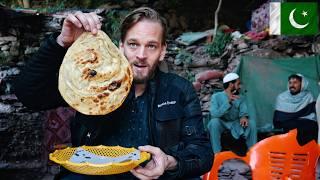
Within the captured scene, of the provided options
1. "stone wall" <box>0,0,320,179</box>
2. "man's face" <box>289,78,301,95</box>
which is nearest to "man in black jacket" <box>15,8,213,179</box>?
"stone wall" <box>0,0,320,179</box>

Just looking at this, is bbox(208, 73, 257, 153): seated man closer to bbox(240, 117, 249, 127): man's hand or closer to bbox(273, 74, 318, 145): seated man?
bbox(240, 117, 249, 127): man's hand

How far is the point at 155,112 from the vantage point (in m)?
1.77

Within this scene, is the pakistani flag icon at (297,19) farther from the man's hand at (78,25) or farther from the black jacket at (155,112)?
the man's hand at (78,25)

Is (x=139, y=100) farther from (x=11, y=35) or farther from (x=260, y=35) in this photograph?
(x=260, y=35)

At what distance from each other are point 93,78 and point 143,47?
0.30 metres

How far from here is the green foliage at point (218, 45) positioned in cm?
832

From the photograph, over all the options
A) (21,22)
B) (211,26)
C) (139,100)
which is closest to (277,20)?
(211,26)

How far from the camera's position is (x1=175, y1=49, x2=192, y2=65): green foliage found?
8337 millimetres

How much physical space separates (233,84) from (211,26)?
4977 mm

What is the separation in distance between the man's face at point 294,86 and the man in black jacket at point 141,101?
15.8ft

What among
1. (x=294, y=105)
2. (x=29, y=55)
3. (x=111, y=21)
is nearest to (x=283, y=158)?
(x=294, y=105)

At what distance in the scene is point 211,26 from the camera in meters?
11.0

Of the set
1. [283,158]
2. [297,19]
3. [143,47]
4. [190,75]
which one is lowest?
[283,158]

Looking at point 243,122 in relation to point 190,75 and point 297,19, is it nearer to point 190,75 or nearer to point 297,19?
point 190,75
